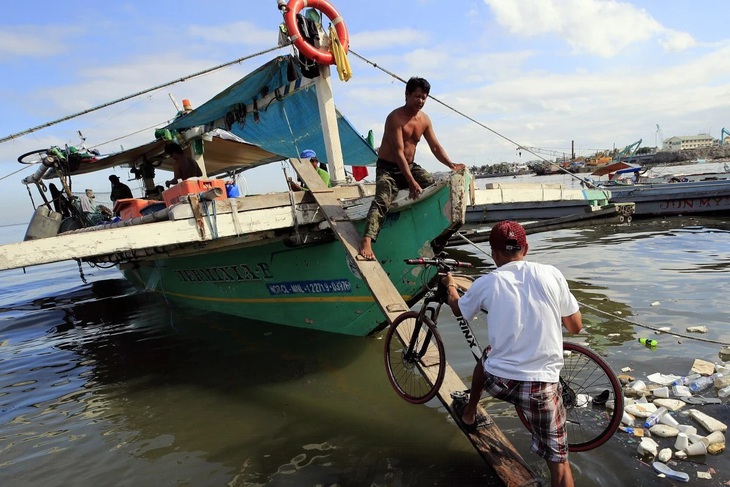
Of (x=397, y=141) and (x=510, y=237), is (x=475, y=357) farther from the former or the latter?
(x=397, y=141)

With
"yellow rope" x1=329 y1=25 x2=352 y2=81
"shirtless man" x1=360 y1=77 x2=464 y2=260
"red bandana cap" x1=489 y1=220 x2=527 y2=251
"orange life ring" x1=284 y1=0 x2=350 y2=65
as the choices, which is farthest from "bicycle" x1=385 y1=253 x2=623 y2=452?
"orange life ring" x1=284 y1=0 x2=350 y2=65

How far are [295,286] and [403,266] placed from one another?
1.82 metres

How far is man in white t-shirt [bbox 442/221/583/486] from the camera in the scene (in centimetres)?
239

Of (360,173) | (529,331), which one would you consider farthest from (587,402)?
(360,173)

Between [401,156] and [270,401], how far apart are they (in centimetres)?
324

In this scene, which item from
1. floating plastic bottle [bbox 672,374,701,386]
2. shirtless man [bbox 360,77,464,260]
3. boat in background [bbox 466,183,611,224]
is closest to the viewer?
floating plastic bottle [bbox 672,374,701,386]

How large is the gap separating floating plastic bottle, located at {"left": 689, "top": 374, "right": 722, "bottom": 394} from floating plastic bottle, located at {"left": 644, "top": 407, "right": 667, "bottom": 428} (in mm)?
655

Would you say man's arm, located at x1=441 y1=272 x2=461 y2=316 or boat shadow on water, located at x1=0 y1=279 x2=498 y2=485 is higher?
man's arm, located at x1=441 y1=272 x2=461 y2=316

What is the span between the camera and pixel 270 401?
489 centimetres

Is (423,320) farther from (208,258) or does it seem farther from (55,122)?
(55,122)

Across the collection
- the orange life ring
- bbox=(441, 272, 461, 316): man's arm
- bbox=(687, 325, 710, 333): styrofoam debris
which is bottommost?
bbox=(687, 325, 710, 333): styrofoam debris

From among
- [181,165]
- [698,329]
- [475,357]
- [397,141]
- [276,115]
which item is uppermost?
[276,115]

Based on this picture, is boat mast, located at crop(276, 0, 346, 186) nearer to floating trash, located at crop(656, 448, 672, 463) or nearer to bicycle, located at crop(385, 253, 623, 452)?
bicycle, located at crop(385, 253, 623, 452)

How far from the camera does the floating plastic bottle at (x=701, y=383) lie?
396cm
